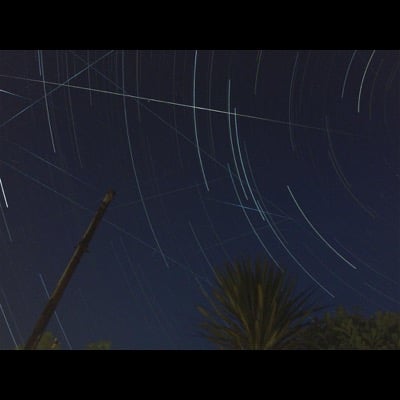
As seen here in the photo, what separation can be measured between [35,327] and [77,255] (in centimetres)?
172
